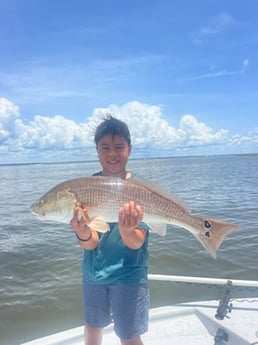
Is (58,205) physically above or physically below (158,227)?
above

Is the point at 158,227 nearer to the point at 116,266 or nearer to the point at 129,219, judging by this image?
the point at 129,219

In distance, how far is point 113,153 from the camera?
11.1 feet

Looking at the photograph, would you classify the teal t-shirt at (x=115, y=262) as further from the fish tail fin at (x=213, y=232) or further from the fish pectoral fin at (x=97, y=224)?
the fish tail fin at (x=213, y=232)

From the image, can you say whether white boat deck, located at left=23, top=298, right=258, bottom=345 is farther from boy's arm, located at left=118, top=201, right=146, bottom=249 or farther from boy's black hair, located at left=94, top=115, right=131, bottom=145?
boy's black hair, located at left=94, top=115, right=131, bottom=145

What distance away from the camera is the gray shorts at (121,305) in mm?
3232

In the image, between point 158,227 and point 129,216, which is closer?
point 129,216

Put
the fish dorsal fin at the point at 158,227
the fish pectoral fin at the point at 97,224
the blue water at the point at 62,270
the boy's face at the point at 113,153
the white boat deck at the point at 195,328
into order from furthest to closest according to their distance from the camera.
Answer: the blue water at the point at 62,270 → the white boat deck at the point at 195,328 → the boy's face at the point at 113,153 → the fish dorsal fin at the point at 158,227 → the fish pectoral fin at the point at 97,224

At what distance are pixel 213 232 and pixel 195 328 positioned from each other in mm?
2294

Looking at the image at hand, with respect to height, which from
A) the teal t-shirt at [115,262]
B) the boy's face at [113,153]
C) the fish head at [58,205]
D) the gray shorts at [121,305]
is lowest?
the gray shorts at [121,305]

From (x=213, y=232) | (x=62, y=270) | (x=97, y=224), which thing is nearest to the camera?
(x=97, y=224)

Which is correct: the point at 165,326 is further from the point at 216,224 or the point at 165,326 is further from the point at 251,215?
the point at 251,215

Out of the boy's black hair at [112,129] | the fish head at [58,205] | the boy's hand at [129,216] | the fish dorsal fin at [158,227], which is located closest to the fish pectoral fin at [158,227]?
the fish dorsal fin at [158,227]

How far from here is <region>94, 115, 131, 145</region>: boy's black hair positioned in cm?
341

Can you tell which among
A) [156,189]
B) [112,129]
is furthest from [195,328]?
[112,129]
